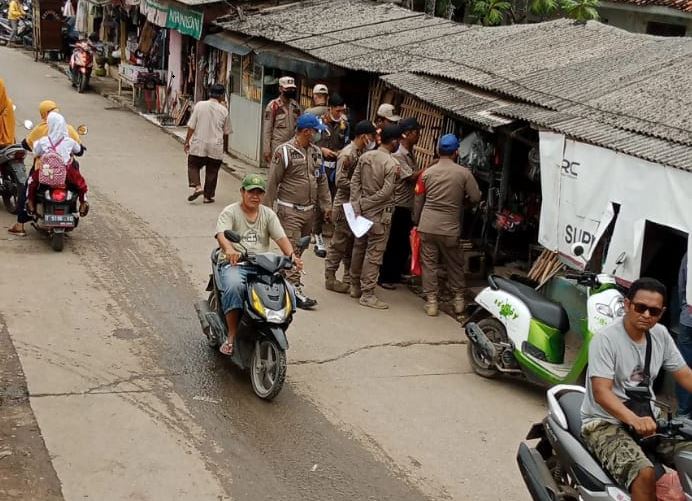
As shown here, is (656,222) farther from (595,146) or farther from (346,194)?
(346,194)

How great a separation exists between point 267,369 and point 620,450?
3113 mm

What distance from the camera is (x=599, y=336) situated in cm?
493

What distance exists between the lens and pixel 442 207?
939 cm

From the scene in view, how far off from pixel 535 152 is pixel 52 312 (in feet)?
16.6

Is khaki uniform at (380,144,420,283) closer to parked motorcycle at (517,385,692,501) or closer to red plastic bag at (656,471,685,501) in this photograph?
parked motorcycle at (517,385,692,501)

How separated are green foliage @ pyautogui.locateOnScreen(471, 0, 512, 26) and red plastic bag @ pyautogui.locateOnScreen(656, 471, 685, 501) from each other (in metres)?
15.5

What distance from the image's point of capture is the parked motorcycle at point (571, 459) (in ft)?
15.4

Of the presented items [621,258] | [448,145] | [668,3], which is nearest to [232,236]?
[448,145]

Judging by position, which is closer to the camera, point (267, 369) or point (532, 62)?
point (267, 369)

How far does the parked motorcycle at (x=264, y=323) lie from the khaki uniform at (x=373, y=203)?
2418mm

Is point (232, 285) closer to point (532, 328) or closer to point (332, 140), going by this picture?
point (532, 328)

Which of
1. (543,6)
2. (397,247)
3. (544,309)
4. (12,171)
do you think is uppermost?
(543,6)

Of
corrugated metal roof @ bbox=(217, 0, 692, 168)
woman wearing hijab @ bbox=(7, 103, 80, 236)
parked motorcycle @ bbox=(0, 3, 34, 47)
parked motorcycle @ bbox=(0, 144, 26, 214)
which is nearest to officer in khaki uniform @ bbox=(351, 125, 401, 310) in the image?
corrugated metal roof @ bbox=(217, 0, 692, 168)

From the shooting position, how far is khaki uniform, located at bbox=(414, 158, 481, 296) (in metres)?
9.35
